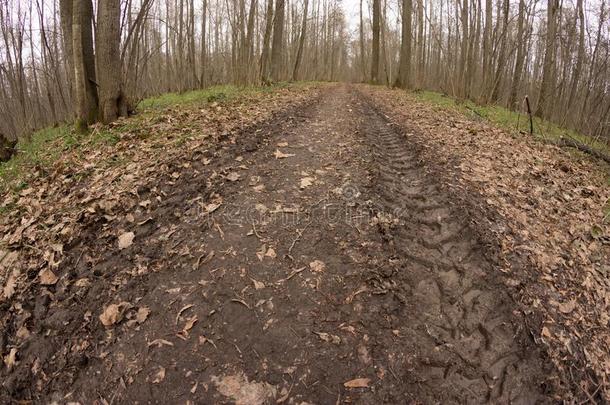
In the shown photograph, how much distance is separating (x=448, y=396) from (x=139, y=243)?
2989mm

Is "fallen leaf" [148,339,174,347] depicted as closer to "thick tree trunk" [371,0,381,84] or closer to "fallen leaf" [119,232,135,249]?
"fallen leaf" [119,232,135,249]

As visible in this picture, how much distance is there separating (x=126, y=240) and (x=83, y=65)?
4417 mm

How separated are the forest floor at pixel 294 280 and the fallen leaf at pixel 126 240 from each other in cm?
1

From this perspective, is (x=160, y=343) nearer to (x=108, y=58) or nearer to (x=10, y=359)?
(x=10, y=359)

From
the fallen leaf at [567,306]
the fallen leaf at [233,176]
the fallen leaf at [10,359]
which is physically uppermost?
the fallen leaf at [233,176]

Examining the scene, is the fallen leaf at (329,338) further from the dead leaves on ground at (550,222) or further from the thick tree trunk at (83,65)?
the thick tree trunk at (83,65)

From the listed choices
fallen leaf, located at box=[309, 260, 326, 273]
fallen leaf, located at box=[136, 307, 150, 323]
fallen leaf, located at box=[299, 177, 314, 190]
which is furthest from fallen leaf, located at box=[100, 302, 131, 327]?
fallen leaf, located at box=[299, 177, 314, 190]

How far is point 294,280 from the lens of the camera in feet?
10.5

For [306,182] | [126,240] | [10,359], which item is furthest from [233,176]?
[10,359]

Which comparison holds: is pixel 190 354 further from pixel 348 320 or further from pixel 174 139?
pixel 174 139

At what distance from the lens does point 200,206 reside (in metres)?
4.08

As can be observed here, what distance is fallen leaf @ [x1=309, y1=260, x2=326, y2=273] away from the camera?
3301 millimetres

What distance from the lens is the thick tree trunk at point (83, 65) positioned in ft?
20.2

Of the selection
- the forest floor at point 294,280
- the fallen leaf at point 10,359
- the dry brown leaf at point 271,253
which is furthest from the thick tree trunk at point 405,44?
the fallen leaf at point 10,359
